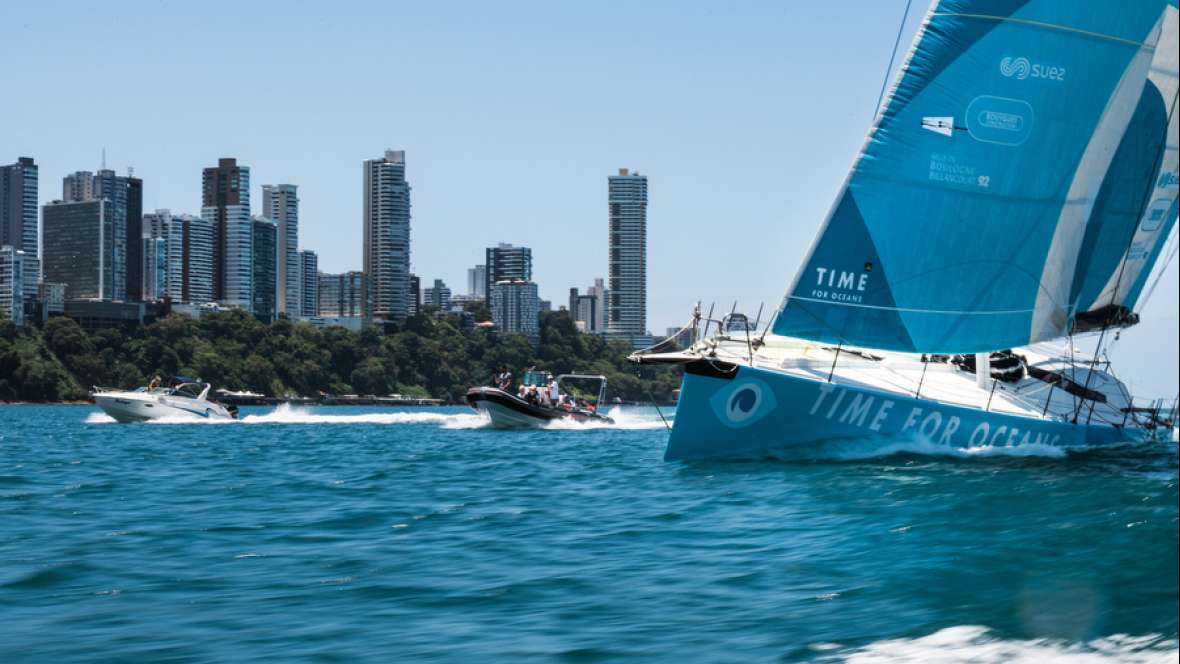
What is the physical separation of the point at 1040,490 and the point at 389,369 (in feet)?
525

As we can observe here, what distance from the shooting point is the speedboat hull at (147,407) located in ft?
180

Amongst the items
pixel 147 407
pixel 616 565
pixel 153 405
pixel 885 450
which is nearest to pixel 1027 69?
pixel 885 450

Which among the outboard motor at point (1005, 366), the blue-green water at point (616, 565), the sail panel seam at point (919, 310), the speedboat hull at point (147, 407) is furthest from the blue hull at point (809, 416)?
the speedboat hull at point (147, 407)

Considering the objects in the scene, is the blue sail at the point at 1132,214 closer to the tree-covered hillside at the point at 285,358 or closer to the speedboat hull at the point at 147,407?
the speedboat hull at the point at 147,407

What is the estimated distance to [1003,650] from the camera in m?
8.66

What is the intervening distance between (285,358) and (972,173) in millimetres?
145025

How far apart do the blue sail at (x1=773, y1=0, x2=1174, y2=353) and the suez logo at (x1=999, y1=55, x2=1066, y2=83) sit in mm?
25

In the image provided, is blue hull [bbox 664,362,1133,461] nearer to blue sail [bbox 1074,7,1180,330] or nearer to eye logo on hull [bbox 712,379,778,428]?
eye logo on hull [bbox 712,379,778,428]

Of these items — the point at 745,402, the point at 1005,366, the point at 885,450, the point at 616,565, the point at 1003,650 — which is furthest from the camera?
the point at 1005,366

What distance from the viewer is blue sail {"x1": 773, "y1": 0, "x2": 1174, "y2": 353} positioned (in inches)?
928

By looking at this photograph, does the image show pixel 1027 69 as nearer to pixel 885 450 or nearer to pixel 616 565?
pixel 885 450

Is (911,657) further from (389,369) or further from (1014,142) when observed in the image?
(389,369)

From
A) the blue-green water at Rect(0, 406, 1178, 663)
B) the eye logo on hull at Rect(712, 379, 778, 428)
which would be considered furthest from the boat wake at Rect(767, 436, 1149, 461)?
the eye logo on hull at Rect(712, 379, 778, 428)

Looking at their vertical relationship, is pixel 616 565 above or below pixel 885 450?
below
